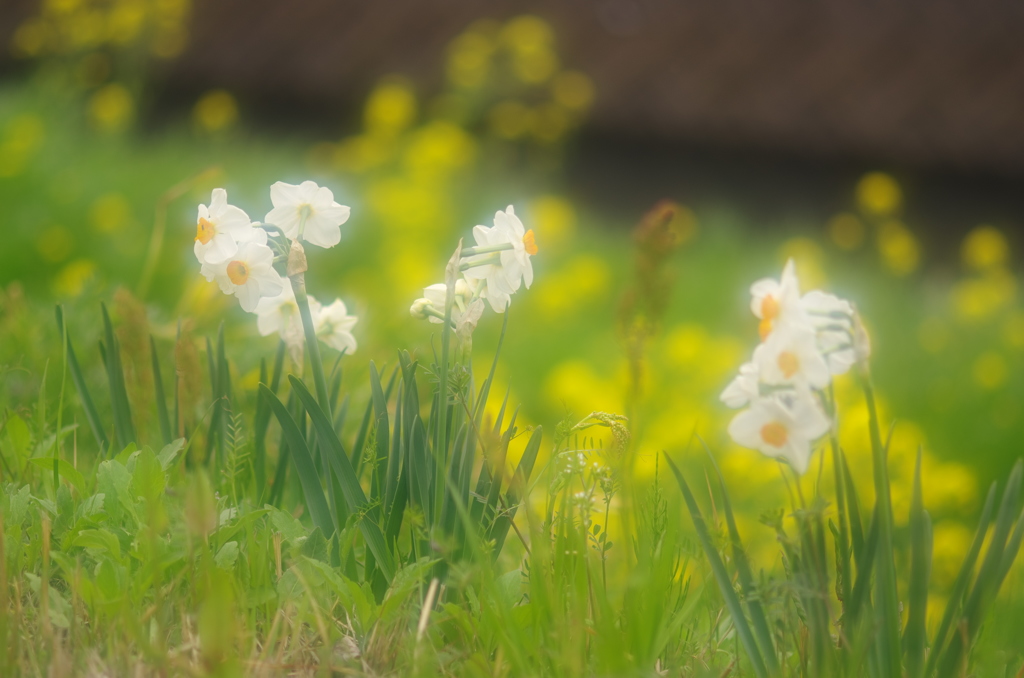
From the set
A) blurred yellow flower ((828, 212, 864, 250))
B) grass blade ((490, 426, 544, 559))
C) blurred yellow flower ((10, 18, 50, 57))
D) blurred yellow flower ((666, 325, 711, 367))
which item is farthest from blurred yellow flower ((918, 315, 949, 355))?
blurred yellow flower ((10, 18, 50, 57))

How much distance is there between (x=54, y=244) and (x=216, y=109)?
2.60 meters

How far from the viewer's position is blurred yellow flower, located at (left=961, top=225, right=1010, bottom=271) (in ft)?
16.2

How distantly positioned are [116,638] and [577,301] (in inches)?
161

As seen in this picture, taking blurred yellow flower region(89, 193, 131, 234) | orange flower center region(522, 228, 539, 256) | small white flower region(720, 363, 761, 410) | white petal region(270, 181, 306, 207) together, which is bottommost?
small white flower region(720, 363, 761, 410)

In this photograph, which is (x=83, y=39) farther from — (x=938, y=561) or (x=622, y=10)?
(x=938, y=561)

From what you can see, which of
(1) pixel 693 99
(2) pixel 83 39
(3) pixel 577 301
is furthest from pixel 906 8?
(2) pixel 83 39

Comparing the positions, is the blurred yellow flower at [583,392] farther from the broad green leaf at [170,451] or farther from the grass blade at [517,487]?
the broad green leaf at [170,451]

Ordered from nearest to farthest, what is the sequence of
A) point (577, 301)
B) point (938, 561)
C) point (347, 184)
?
point (938, 561) → point (577, 301) → point (347, 184)

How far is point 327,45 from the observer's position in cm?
709

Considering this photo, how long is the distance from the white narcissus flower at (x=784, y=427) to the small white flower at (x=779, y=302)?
0.28 feet

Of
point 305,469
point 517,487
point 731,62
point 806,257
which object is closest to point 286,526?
point 305,469

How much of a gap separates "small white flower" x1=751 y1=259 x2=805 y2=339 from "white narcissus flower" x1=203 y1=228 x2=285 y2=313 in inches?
23.9

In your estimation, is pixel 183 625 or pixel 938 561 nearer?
pixel 183 625

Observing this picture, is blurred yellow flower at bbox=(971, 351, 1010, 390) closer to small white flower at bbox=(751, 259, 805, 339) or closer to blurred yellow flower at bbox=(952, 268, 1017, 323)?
blurred yellow flower at bbox=(952, 268, 1017, 323)
